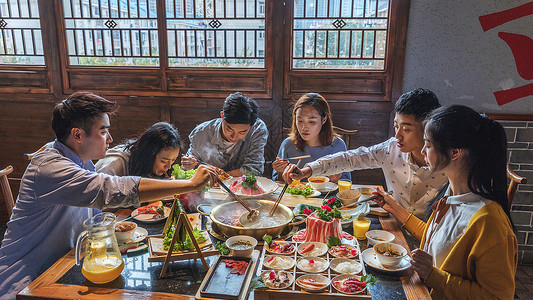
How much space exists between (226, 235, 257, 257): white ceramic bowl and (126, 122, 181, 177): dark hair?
1081 millimetres

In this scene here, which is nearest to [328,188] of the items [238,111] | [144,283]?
[238,111]

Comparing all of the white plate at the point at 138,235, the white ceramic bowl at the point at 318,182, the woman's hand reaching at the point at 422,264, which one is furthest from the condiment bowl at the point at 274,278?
the white ceramic bowl at the point at 318,182

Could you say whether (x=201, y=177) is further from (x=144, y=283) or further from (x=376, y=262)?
(x=376, y=262)

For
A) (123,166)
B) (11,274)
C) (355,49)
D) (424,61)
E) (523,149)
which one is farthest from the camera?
(355,49)

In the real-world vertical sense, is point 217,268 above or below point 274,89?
below

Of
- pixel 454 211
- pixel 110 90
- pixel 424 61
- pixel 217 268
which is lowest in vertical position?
pixel 217 268

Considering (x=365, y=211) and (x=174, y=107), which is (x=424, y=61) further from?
(x=174, y=107)

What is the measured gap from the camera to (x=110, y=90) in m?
4.57

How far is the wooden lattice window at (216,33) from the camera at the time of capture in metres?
4.26

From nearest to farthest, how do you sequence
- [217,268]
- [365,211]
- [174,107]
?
[217,268]
[365,211]
[174,107]

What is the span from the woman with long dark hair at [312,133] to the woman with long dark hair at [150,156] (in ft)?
3.38

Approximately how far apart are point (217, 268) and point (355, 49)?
331 cm

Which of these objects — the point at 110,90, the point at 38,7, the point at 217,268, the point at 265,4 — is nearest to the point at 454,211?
the point at 217,268

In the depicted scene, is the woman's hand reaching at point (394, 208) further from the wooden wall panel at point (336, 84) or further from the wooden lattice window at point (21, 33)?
the wooden lattice window at point (21, 33)
